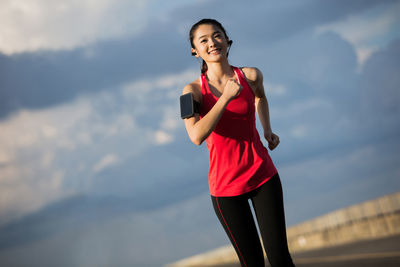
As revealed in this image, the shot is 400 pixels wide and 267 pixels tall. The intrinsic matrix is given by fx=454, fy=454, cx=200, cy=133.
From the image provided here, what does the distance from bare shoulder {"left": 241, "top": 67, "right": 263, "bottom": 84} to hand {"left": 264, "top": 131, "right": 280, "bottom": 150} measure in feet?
1.15

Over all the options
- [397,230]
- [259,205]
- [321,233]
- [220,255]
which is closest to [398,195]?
[397,230]

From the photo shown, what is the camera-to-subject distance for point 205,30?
2285 mm

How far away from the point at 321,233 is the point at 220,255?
245cm

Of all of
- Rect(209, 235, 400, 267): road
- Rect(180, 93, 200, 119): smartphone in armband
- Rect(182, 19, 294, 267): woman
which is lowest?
Rect(209, 235, 400, 267): road

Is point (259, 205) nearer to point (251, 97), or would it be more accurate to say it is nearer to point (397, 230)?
point (251, 97)

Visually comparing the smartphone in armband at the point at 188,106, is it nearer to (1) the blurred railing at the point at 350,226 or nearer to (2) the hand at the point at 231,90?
(2) the hand at the point at 231,90

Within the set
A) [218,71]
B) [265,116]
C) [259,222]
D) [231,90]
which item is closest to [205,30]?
[218,71]

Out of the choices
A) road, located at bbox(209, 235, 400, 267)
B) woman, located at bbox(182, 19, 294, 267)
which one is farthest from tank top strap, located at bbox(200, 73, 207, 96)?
road, located at bbox(209, 235, 400, 267)

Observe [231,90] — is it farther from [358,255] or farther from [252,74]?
[358,255]

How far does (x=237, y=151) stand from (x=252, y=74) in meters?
0.45

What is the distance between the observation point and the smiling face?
2262 millimetres

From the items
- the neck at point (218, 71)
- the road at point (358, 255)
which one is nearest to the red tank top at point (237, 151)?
the neck at point (218, 71)

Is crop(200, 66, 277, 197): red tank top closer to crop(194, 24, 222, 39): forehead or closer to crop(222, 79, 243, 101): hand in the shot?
crop(222, 79, 243, 101): hand

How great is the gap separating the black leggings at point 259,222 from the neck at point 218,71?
1.86 feet
